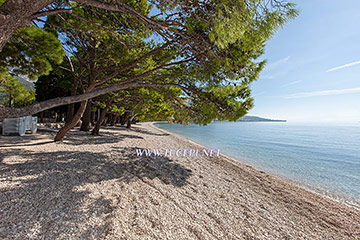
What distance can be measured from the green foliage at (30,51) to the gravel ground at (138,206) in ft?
9.08

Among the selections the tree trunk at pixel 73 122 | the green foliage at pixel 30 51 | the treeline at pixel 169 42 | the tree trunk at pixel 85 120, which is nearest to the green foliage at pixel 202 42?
the treeline at pixel 169 42

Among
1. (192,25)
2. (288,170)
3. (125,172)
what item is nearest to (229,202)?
(125,172)

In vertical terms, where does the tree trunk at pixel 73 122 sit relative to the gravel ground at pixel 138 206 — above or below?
above

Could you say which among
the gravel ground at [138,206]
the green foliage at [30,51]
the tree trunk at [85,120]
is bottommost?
the gravel ground at [138,206]

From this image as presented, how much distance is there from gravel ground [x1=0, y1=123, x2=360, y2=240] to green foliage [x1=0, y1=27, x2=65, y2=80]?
277cm

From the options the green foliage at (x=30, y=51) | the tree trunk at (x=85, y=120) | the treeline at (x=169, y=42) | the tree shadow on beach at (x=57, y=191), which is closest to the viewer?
the tree shadow on beach at (x=57, y=191)

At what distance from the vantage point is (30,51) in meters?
4.32

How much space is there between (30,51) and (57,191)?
4247 mm

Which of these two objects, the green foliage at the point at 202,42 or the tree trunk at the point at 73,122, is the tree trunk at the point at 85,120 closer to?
the tree trunk at the point at 73,122

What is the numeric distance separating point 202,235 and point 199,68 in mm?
4161

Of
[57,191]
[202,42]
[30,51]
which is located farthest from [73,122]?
[202,42]

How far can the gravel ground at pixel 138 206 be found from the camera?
2.10 m

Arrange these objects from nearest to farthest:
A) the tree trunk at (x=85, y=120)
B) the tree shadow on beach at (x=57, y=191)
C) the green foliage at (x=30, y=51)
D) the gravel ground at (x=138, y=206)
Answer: the tree shadow on beach at (x=57, y=191) < the gravel ground at (x=138, y=206) < the green foliage at (x=30, y=51) < the tree trunk at (x=85, y=120)

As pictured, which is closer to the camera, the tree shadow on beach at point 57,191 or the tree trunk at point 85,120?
the tree shadow on beach at point 57,191
